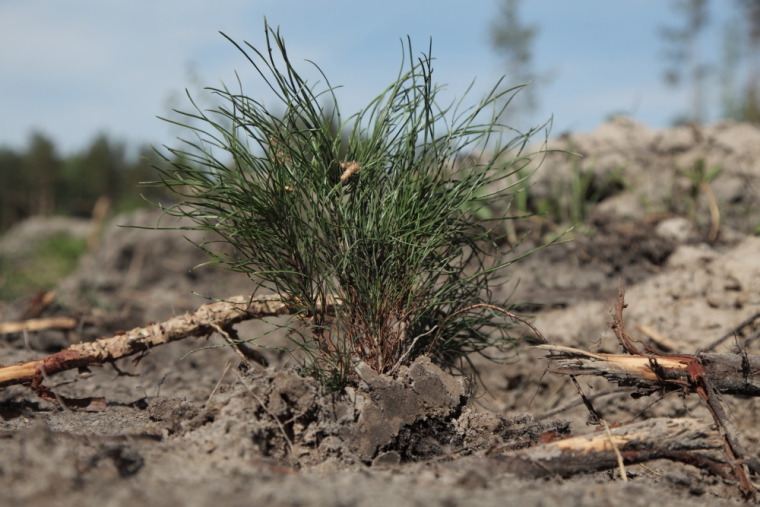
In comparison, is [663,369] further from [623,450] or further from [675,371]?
[623,450]

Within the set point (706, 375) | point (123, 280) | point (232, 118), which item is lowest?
point (123, 280)

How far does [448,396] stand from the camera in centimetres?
218

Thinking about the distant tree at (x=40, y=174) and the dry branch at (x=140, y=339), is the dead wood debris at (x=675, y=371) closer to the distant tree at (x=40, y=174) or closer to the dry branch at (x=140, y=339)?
the dry branch at (x=140, y=339)

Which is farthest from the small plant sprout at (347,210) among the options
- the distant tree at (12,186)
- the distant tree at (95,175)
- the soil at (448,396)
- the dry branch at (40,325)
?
the distant tree at (12,186)

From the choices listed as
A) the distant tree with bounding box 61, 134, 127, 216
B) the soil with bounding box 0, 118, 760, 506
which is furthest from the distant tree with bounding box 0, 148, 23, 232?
the soil with bounding box 0, 118, 760, 506

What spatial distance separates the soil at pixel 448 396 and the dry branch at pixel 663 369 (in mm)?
82

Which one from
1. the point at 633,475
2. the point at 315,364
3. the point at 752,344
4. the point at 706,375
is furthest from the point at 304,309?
the point at 752,344

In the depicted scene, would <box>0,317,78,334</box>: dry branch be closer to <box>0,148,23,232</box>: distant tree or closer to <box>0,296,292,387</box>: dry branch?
<box>0,296,292,387</box>: dry branch

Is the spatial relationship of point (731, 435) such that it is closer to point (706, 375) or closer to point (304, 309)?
point (706, 375)

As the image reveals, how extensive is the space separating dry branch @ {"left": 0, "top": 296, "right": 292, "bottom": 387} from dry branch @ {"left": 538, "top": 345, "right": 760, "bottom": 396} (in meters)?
1.16

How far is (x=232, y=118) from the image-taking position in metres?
2.16

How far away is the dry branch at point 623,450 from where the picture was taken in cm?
187

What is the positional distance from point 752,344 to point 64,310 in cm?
491

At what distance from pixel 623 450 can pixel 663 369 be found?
0.34m
